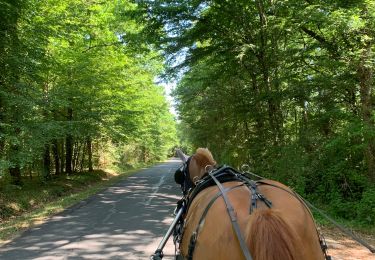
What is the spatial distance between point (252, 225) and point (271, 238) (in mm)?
149

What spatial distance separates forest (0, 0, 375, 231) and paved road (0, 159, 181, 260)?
258 centimetres

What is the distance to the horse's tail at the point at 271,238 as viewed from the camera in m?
2.24

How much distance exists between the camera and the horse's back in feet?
8.11

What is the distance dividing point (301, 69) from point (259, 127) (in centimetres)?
357

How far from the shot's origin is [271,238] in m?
2.27

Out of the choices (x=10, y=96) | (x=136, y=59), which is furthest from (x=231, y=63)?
(x=136, y=59)

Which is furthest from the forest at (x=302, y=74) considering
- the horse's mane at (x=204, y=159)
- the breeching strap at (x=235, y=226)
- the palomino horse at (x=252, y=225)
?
the breeching strap at (x=235, y=226)

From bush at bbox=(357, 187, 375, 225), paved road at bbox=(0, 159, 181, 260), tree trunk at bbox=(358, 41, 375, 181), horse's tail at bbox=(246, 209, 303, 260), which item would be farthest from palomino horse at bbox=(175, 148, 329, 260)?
tree trunk at bbox=(358, 41, 375, 181)

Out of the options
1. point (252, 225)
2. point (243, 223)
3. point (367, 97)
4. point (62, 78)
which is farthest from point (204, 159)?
point (62, 78)

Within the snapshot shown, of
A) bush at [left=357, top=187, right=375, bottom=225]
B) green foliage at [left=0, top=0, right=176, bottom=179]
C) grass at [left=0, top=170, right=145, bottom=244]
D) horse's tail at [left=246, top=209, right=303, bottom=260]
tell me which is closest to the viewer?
horse's tail at [left=246, top=209, right=303, bottom=260]

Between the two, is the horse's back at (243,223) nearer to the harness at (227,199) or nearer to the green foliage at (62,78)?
the harness at (227,199)

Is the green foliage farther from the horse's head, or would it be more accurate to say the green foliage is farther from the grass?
the horse's head

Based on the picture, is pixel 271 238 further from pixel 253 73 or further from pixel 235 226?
pixel 253 73

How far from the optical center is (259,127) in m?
15.4
